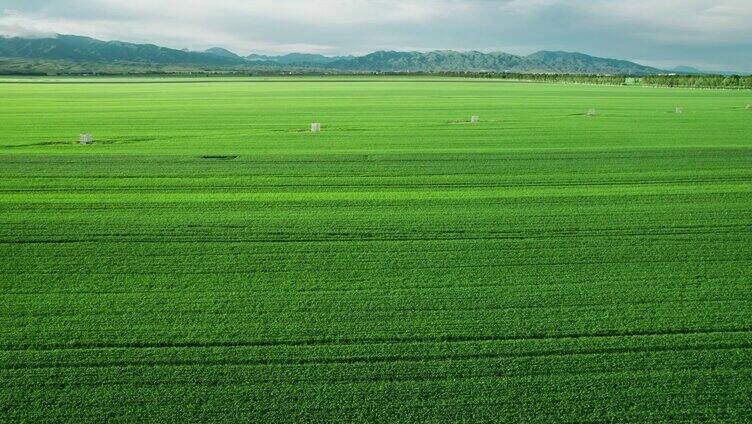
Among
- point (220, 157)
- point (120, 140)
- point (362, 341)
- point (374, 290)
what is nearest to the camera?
point (362, 341)

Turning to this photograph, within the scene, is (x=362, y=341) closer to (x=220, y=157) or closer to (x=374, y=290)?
(x=374, y=290)

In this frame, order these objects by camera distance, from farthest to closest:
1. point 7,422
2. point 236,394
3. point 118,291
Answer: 1. point 118,291
2. point 236,394
3. point 7,422

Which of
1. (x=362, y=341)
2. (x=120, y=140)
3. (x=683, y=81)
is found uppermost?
(x=683, y=81)

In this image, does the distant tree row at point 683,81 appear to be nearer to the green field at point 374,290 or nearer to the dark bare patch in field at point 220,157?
the green field at point 374,290

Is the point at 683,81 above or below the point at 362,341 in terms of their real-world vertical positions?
above

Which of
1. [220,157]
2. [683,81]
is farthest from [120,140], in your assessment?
[683,81]

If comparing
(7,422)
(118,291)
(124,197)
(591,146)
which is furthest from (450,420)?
(591,146)

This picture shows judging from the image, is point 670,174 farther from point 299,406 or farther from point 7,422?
point 7,422

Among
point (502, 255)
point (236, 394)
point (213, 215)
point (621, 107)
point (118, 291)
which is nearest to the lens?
point (236, 394)

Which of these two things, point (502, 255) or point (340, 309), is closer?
point (340, 309)
